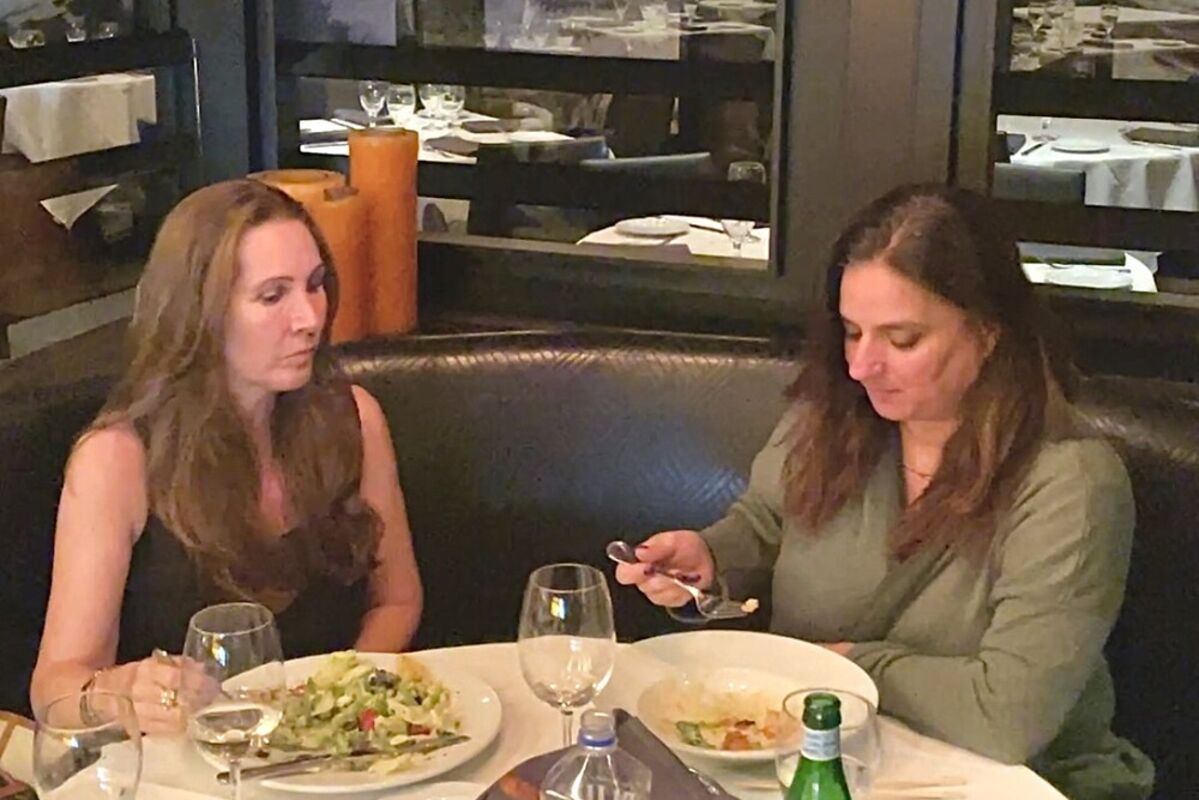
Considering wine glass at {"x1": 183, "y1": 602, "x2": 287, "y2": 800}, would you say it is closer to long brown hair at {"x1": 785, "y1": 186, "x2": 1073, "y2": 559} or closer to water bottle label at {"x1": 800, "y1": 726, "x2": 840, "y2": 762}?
water bottle label at {"x1": 800, "y1": 726, "x2": 840, "y2": 762}

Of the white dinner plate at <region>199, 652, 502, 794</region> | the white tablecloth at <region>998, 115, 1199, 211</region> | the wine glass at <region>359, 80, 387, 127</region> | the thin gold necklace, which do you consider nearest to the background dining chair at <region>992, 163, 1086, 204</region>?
the white tablecloth at <region>998, 115, 1199, 211</region>

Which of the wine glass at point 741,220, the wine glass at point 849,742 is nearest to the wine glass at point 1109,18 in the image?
the wine glass at point 741,220

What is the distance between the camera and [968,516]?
1688 millimetres

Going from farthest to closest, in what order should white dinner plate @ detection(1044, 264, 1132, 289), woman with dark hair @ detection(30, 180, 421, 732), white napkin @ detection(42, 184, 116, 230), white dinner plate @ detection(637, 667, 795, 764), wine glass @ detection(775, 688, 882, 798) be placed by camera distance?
white napkin @ detection(42, 184, 116, 230), white dinner plate @ detection(1044, 264, 1132, 289), woman with dark hair @ detection(30, 180, 421, 732), white dinner plate @ detection(637, 667, 795, 764), wine glass @ detection(775, 688, 882, 798)

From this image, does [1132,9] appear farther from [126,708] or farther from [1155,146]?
[126,708]

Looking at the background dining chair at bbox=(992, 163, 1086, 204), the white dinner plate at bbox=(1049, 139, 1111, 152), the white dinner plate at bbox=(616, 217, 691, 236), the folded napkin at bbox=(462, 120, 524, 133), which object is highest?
the white dinner plate at bbox=(1049, 139, 1111, 152)

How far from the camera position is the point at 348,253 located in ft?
8.14

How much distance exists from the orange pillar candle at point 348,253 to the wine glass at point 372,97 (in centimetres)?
39

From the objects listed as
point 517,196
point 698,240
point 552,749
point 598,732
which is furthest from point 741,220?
point 598,732

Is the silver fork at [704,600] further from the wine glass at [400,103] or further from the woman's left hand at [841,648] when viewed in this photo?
the wine glass at [400,103]

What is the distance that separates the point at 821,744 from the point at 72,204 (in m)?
1.99

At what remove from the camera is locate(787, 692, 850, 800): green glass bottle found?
114cm

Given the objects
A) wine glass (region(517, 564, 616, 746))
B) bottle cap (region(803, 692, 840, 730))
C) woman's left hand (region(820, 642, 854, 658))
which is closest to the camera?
bottle cap (region(803, 692, 840, 730))

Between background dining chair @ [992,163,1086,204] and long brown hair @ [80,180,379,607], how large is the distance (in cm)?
108
